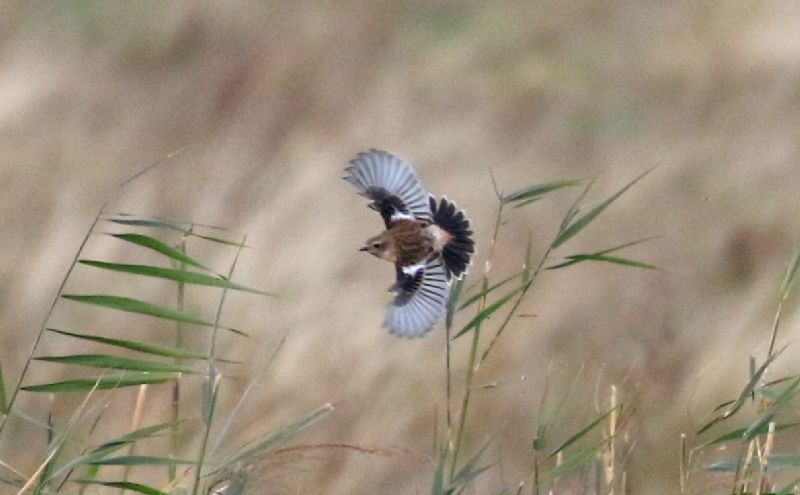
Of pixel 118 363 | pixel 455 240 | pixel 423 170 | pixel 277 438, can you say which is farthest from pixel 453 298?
pixel 423 170

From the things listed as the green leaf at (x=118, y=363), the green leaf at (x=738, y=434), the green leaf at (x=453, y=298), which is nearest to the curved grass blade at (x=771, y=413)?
the green leaf at (x=738, y=434)

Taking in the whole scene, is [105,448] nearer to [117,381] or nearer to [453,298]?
[117,381]

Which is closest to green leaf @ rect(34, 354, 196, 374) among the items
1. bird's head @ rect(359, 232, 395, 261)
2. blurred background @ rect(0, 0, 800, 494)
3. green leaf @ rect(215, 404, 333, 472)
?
green leaf @ rect(215, 404, 333, 472)

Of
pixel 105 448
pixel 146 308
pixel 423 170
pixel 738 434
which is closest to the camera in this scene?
pixel 105 448

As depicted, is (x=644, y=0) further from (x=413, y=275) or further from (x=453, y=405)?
(x=413, y=275)

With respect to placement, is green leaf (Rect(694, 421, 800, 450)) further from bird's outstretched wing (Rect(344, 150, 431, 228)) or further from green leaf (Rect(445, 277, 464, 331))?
bird's outstretched wing (Rect(344, 150, 431, 228))

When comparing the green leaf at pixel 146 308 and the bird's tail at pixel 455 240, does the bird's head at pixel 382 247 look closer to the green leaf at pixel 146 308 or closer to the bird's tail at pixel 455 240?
the bird's tail at pixel 455 240

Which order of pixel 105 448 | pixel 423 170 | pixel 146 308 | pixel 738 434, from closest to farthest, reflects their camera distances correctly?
pixel 105 448
pixel 146 308
pixel 738 434
pixel 423 170

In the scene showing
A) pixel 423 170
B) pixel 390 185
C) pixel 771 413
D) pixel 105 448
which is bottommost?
pixel 105 448
